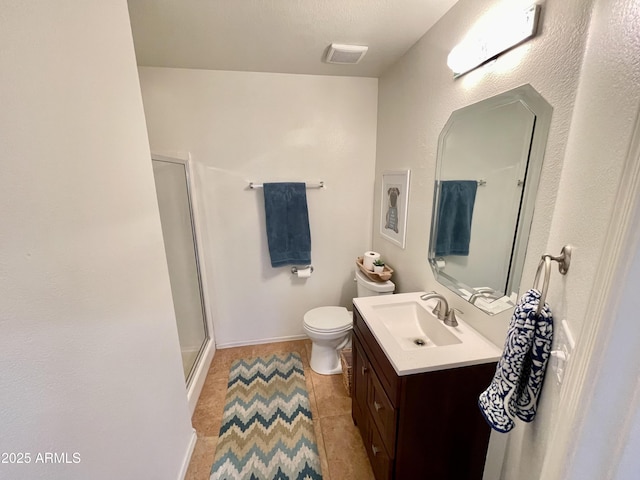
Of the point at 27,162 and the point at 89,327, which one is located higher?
the point at 27,162

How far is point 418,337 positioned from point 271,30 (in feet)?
6.03

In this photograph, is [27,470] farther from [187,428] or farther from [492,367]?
[492,367]

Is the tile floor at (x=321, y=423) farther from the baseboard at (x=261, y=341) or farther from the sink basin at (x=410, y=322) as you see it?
the sink basin at (x=410, y=322)

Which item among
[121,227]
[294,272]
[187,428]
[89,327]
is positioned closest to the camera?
[89,327]

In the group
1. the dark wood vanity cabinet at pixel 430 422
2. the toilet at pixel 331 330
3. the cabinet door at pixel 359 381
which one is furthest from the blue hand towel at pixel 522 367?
the toilet at pixel 331 330

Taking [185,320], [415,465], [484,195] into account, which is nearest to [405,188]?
[484,195]

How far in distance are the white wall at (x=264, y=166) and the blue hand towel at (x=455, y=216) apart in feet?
3.18

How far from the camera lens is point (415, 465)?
109 centimetres

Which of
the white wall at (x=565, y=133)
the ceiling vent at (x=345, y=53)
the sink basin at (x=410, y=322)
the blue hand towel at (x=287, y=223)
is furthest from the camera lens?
the blue hand towel at (x=287, y=223)

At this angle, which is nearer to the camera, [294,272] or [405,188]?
[405,188]

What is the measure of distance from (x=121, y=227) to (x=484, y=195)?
4.71ft

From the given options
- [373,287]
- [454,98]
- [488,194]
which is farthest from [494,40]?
[373,287]

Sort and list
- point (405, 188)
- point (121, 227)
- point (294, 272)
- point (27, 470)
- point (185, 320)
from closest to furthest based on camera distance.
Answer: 1. point (27, 470)
2. point (121, 227)
3. point (405, 188)
4. point (185, 320)
5. point (294, 272)

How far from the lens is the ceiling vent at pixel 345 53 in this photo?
1.61m
